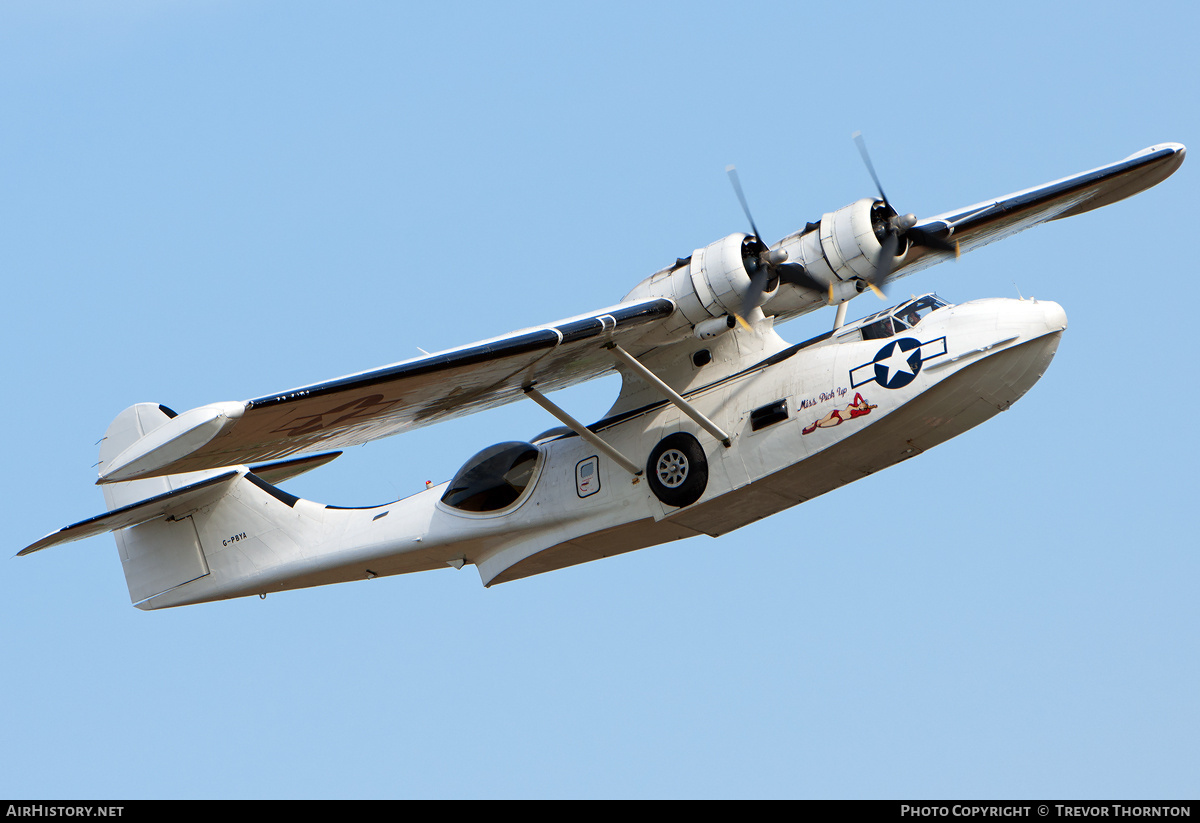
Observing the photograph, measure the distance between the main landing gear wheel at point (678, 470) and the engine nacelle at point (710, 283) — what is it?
1446 millimetres

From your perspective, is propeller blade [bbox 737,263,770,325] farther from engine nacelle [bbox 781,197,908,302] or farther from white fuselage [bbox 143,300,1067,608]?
white fuselage [bbox 143,300,1067,608]

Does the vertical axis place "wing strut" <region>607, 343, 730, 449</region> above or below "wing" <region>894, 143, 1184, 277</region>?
below

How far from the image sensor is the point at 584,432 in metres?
16.0

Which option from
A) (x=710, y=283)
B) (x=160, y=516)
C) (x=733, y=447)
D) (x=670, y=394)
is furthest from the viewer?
(x=160, y=516)

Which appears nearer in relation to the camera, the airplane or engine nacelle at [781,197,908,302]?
the airplane

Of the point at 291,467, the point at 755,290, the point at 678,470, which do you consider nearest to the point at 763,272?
the point at 755,290

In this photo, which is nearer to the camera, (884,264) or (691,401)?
(884,264)

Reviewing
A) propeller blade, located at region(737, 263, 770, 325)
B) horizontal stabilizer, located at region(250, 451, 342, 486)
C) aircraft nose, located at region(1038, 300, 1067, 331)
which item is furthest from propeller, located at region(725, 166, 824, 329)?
horizontal stabilizer, located at region(250, 451, 342, 486)

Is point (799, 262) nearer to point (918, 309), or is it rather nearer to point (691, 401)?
point (918, 309)

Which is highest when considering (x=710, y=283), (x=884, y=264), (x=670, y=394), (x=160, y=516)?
(x=160, y=516)

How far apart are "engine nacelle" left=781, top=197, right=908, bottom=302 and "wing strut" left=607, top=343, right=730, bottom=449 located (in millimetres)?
2048

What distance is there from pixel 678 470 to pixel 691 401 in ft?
3.19

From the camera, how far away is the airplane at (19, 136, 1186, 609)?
14.4m

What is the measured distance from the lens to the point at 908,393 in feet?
48.1
